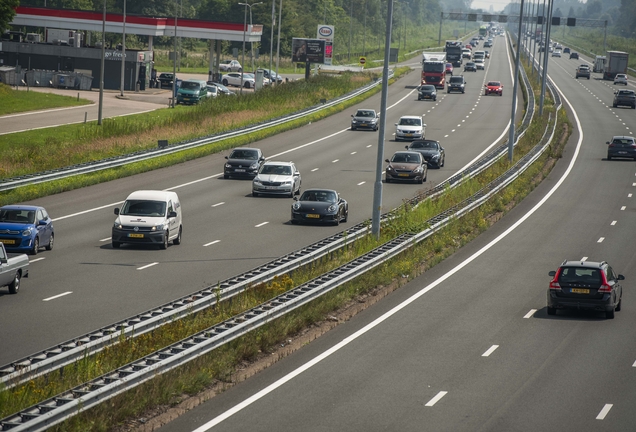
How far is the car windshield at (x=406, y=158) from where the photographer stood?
50906 mm

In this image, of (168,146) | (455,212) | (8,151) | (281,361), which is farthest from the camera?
(168,146)

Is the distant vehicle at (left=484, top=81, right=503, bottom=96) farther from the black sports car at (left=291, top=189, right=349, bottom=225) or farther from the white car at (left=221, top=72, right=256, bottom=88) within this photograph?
the black sports car at (left=291, top=189, right=349, bottom=225)

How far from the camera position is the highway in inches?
633

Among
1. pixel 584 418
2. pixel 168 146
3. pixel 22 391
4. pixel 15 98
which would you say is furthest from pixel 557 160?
pixel 22 391

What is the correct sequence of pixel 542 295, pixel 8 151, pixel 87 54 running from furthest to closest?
pixel 87 54 < pixel 8 151 < pixel 542 295

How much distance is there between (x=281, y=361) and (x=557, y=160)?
147 feet

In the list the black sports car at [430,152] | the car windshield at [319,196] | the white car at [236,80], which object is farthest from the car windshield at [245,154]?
the white car at [236,80]

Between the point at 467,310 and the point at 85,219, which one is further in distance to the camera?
the point at 85,219

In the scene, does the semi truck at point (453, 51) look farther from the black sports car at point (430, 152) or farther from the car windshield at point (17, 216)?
the car windshield at point (17, 216)

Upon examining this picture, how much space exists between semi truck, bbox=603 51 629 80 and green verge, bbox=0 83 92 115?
2881 inches

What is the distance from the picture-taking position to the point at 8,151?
5131cm

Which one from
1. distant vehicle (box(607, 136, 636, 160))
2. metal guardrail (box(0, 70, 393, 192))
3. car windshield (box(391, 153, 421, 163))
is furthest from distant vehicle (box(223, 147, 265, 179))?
distant vehicle (box(607, 136, 636, 160))

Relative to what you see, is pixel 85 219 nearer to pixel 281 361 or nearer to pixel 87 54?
pixel 281 361

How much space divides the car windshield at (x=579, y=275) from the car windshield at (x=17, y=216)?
15639 mm
